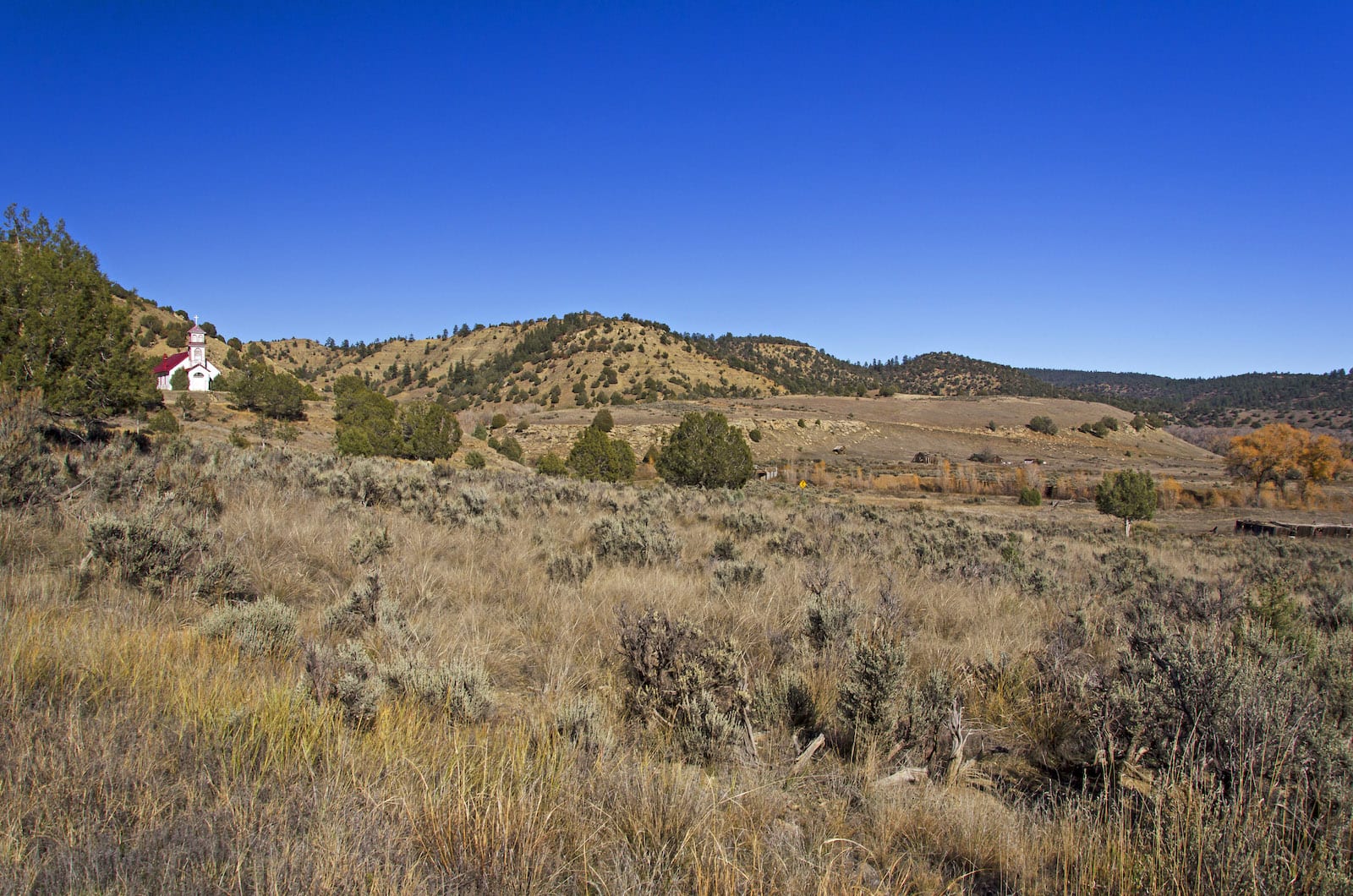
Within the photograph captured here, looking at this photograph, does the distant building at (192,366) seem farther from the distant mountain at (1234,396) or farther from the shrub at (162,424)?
the distant mountain at (1234,396)

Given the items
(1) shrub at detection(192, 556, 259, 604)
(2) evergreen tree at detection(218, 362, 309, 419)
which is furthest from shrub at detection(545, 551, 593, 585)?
(2) evergreen tree at detection(218, 362, 309, 419)

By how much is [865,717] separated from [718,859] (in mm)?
1597

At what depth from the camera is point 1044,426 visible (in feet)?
256

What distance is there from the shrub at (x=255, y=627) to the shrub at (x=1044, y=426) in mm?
88018

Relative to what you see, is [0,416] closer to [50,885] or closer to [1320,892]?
[50,885]

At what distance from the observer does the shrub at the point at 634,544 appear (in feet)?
24.4

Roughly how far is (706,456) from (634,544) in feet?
63.2

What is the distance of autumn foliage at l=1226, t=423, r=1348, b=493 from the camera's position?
155 ft

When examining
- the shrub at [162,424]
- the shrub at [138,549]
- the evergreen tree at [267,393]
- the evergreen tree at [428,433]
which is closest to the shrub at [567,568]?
the shrub at [138,549]

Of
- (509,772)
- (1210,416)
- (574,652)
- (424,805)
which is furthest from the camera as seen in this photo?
(1210,416)

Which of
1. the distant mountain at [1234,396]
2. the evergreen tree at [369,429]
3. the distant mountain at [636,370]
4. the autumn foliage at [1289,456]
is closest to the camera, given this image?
the evergreen tree at [369,429]

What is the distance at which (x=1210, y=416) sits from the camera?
5172 inches

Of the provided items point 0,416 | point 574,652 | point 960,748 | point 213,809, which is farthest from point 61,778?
point 0,416

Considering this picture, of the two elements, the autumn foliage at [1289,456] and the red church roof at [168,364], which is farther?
the red church roof at [168,364]
